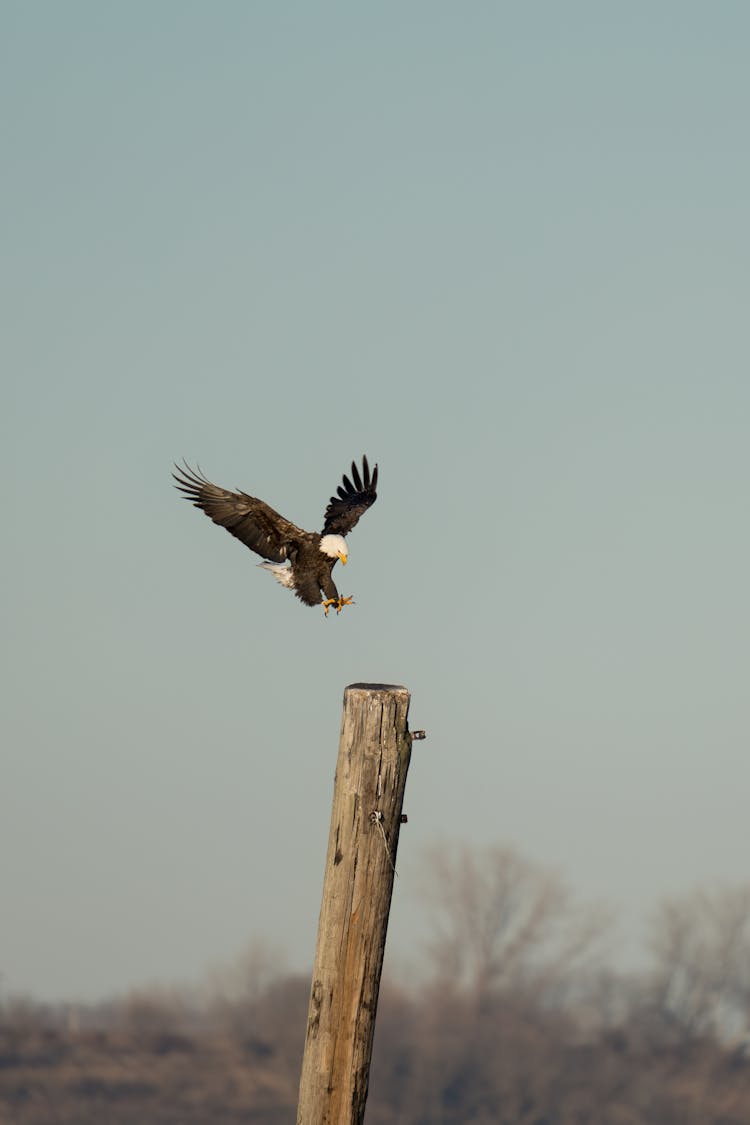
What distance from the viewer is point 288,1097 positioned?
8419 cm

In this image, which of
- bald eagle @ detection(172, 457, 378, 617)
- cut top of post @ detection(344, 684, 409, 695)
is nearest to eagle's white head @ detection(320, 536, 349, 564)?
bald eagle @ detection(172, 457, 378, 617)

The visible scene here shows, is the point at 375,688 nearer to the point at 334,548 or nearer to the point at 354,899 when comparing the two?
the point at 354,899

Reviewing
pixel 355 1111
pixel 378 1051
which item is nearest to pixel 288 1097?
pixel 378 1051

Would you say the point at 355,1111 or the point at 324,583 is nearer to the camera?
the point at 355,1111

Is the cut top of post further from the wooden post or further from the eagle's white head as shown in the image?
the eagle's white head

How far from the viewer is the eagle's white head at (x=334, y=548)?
1376cm

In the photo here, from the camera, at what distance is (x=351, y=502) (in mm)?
14859

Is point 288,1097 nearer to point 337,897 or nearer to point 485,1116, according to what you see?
point 485,1116

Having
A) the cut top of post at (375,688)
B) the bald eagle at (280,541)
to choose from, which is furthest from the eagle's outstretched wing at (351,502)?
the cut top of post at (375,688)

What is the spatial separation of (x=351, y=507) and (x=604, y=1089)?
81.4 m

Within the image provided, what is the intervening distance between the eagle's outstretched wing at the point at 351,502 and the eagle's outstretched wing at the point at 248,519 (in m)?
0.46

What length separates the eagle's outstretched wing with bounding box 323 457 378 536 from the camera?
14.5 metres

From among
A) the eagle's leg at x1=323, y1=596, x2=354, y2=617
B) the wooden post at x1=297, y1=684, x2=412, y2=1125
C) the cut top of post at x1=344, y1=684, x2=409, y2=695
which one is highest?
the eagle's leg at x1=323, y1=596, x2=354, y2=617

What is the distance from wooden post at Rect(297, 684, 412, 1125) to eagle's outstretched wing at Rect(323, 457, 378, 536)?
6.53 meters
